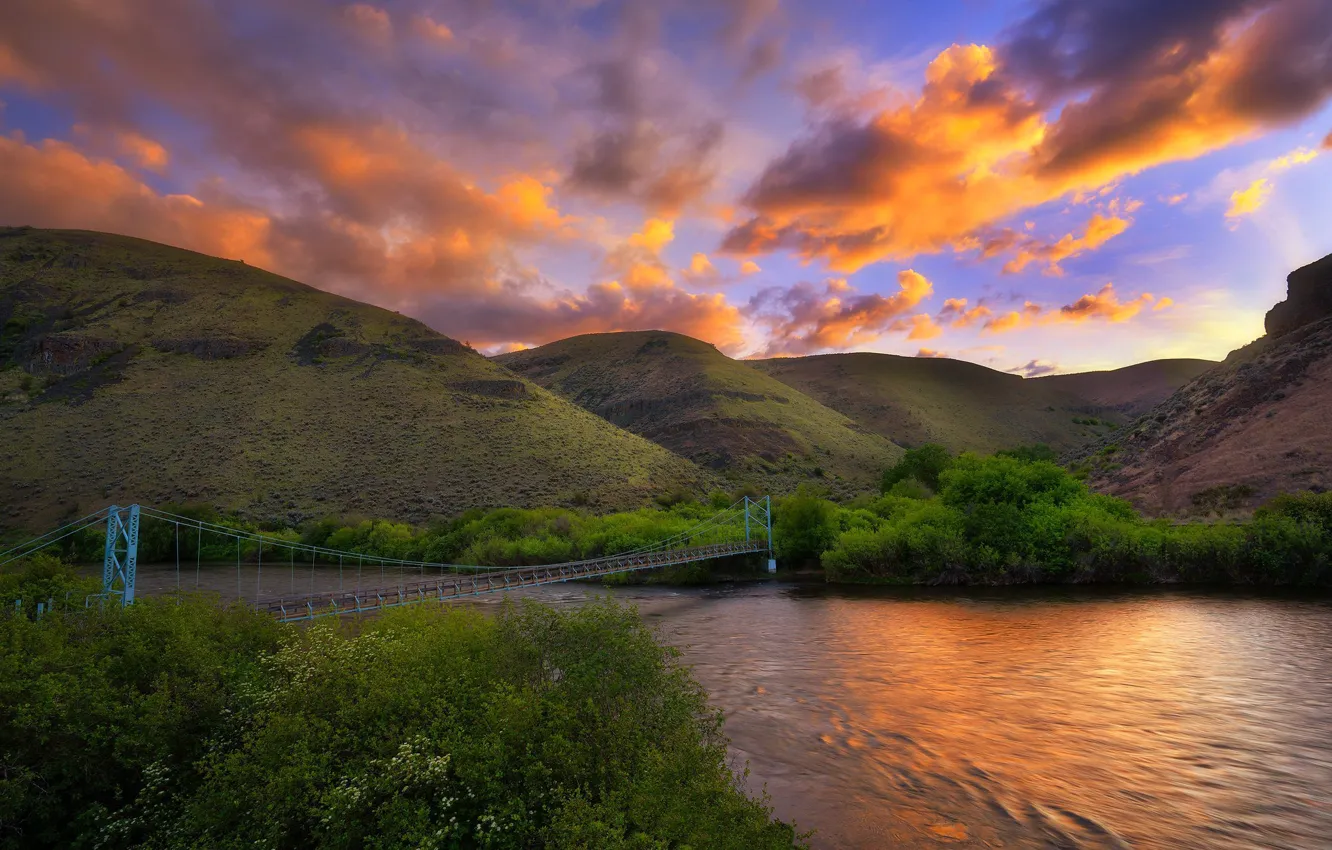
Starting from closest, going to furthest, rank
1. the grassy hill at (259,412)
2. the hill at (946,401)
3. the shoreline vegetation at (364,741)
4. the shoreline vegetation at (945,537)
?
the shoreline vegetation at (364,741), the shoreline vegetation at (945,537), the grassy hill at (259,412), the hill at (946,401)

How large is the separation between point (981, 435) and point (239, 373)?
341ft

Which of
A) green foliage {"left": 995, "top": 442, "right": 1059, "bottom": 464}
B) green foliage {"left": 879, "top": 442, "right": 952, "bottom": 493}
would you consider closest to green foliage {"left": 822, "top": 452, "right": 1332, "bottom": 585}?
green foliage {"left": 879, "top": 442, "right": 952, "bottom": 493}

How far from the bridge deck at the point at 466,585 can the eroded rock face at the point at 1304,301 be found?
44.3 metres

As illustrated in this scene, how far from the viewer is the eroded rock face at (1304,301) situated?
161 ft

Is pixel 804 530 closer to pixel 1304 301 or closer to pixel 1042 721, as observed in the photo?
pixel 1042 721

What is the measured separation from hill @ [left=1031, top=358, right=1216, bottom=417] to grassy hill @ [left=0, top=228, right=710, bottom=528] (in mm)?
110759

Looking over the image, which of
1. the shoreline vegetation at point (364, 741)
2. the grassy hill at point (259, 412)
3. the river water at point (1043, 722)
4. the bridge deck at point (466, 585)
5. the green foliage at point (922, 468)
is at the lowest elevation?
the river water at point (1043, 722)

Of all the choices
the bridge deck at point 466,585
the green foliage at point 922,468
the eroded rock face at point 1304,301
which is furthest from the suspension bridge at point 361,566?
the eroded rock face at point 1304,301

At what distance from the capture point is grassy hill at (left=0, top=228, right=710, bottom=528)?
178ft

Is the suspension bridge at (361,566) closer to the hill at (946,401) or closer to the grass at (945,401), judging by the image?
the hill at (946,401)

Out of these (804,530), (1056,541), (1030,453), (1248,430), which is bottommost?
(1056,541)

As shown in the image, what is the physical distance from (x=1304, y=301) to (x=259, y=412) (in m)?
88.8

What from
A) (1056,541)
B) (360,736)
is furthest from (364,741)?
(1056,541)

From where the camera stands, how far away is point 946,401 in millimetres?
123500
